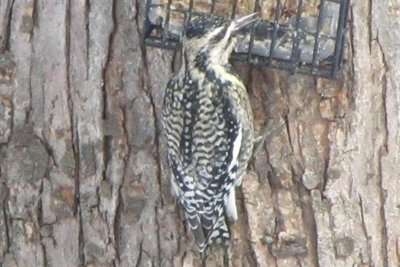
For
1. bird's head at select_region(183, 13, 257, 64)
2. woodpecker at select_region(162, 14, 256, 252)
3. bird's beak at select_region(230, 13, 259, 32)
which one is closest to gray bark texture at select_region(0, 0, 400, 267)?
woodpecker at select_region(162, 14, 256, 252)

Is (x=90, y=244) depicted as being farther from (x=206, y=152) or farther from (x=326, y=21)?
(x=326, y=21)

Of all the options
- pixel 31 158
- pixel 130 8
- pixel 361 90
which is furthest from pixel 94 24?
pixel 361 90

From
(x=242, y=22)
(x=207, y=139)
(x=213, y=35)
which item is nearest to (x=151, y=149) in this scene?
(x=207, y=139)

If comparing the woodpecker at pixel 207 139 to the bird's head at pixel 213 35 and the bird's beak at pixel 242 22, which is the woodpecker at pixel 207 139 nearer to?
the bird's head at pixel 213 35

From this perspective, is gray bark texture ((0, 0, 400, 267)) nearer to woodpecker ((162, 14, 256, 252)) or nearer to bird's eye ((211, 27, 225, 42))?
woodpecker ((162, 14, 256, 252))

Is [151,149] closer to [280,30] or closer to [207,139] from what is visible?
[207,139]

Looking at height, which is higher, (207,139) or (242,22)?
(242,22)
